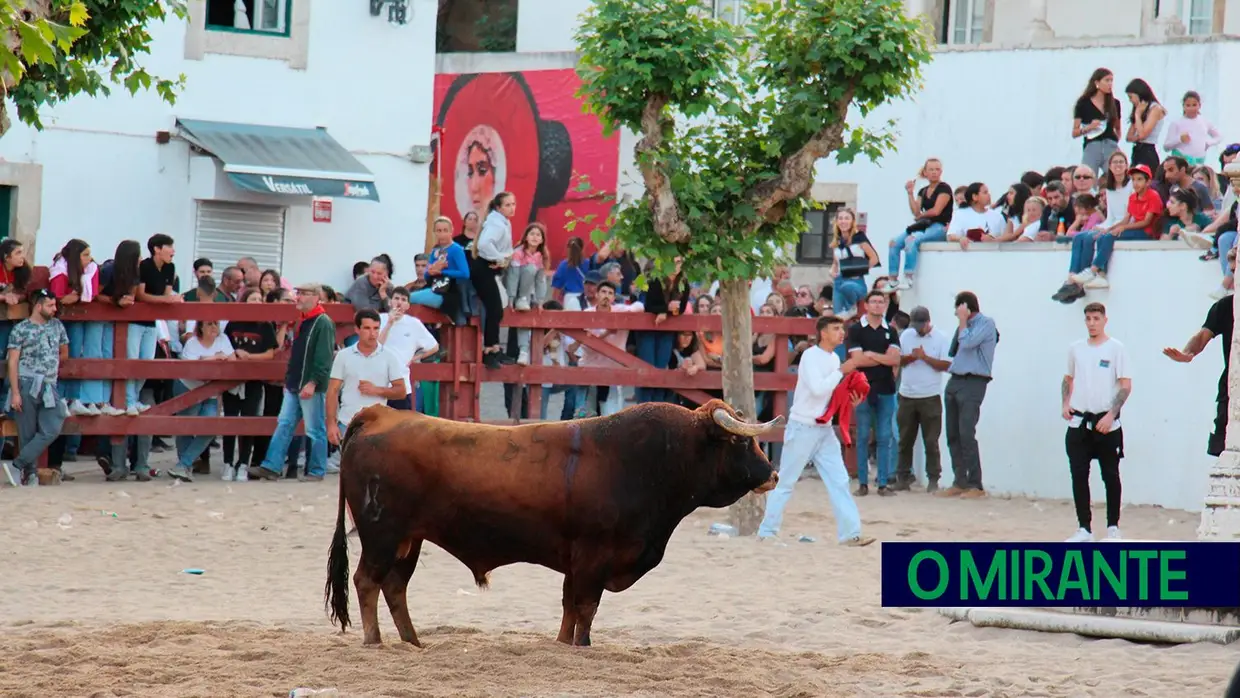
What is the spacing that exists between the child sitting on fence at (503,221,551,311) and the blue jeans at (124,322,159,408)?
137 inches

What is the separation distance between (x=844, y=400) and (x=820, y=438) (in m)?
0.36

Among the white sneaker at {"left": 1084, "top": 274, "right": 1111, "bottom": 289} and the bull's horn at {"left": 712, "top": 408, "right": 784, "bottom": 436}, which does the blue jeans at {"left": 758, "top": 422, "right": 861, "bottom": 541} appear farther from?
the bull's horn at {"left": 712, "top": 408, "right": 784, "bottom": 436}

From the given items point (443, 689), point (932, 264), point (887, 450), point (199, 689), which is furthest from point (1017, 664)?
point (932, 264)

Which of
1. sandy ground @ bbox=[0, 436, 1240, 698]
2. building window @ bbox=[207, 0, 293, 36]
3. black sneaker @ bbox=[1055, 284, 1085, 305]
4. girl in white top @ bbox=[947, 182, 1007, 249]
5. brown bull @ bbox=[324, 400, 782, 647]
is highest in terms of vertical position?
building window @ bbox=[207, 0, 293, 36]

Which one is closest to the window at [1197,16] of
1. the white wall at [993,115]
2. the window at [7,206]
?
the white wall at [993,115]

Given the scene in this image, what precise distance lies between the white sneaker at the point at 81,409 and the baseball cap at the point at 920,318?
7852 millimetres

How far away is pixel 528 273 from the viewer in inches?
734

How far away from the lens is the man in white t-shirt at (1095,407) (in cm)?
1416

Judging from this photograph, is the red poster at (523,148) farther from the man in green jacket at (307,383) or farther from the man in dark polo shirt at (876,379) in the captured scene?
the man in green jacket at (307,383)

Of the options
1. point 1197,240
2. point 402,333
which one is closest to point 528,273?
point 402,333

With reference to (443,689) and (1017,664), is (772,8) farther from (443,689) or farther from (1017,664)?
(443,689)

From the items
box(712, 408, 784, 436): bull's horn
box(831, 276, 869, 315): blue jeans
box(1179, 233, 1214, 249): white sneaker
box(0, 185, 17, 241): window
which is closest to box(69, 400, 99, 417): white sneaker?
box(0, 185, 17, 241): window

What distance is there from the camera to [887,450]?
728 inches

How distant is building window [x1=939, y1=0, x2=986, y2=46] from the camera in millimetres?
26594
